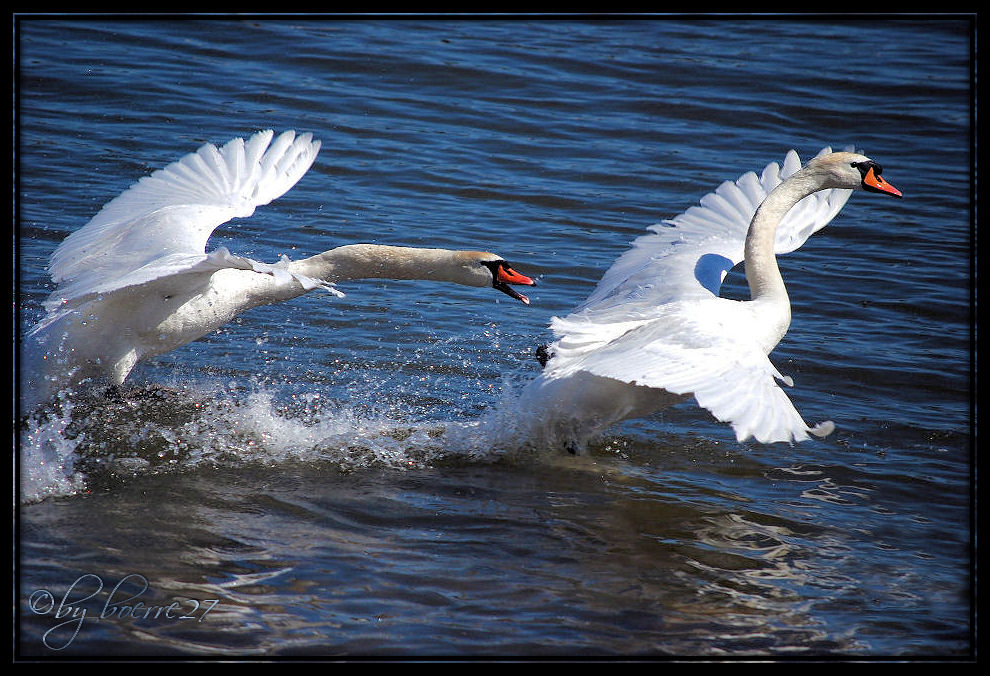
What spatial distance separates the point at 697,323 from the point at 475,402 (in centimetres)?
196

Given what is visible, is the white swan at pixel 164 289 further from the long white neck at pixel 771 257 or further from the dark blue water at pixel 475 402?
the long white neck at pixel 771 257

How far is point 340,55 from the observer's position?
45.2 feet

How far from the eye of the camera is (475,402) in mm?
6672

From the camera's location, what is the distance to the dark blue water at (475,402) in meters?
4.34

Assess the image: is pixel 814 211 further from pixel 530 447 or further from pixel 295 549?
pixel 295 549

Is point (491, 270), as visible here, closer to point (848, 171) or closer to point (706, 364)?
point (706, 364)

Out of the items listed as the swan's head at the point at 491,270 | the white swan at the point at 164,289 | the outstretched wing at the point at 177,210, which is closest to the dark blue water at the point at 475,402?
the white swan at the point at 164,289

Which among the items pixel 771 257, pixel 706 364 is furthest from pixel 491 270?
pixel 771 257

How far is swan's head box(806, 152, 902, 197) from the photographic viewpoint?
20.6 feet

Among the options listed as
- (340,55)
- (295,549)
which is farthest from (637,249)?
(340,55)

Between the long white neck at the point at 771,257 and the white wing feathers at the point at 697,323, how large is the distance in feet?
0.60

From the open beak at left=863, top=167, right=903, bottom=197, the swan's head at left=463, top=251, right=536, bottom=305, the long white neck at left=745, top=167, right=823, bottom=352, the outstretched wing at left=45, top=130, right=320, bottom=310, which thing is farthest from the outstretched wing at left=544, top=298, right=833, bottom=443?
the outstretched wing at left=45, top=130, right=320, bottom=310
